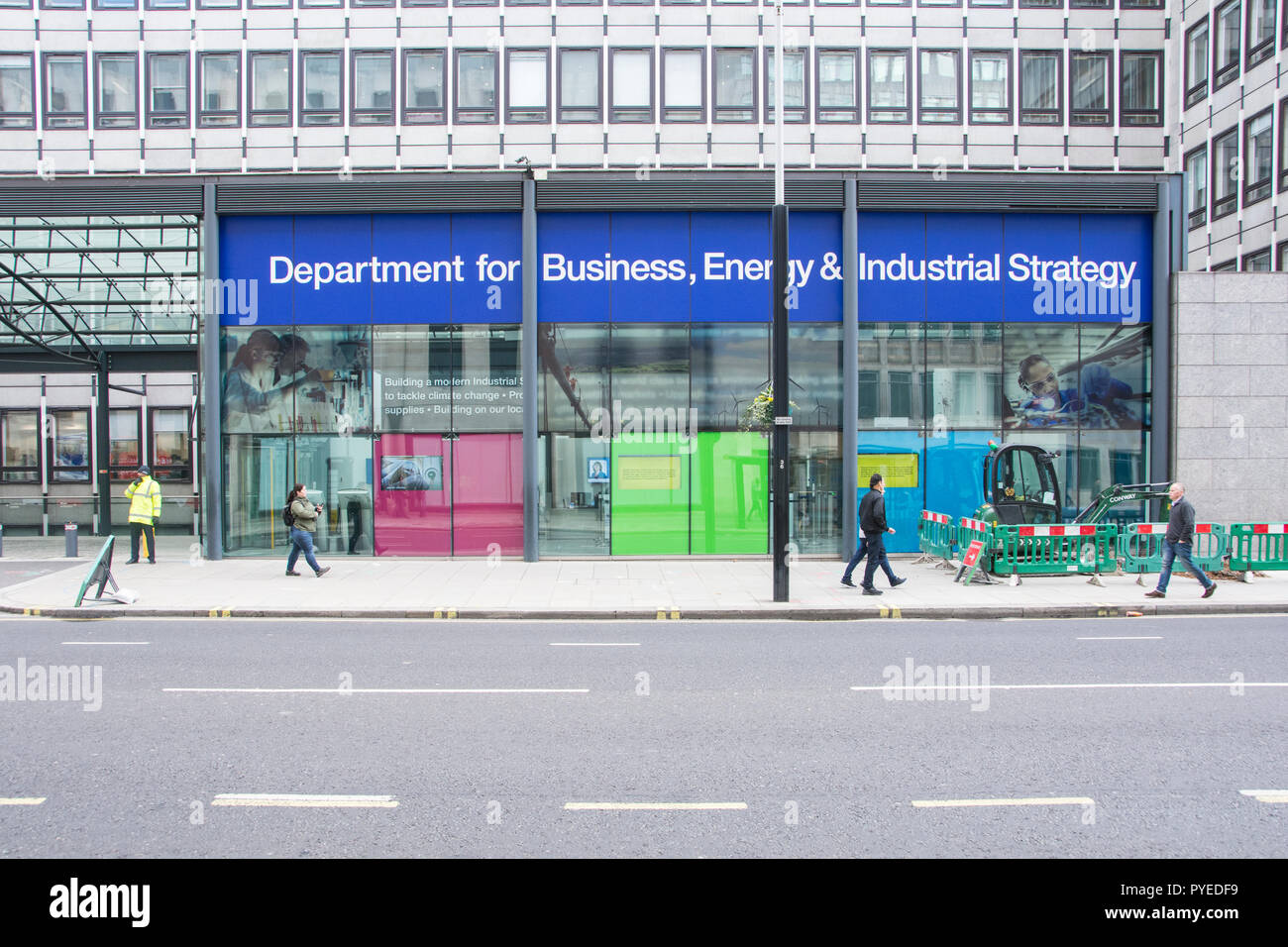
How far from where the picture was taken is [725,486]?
17.9 metres

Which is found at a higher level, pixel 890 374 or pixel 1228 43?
pixel 1228 43

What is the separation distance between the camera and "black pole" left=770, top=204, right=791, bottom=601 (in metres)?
12.2

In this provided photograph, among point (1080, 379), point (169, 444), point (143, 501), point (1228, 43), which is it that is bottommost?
point (143, 501)

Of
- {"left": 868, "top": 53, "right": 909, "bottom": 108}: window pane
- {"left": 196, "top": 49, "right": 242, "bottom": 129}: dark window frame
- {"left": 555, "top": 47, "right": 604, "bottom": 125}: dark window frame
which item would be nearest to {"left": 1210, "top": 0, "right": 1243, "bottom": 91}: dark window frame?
{"left": 868, "top": 53, "right": 909, "bottom": 108}: window pane

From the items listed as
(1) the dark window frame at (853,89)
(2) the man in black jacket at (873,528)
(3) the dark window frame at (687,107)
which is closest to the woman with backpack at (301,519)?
(2) the man in black jacket at (873,528)

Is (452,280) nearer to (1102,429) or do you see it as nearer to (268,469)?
(268,469)

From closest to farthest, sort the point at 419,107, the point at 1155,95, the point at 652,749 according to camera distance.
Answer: the point at 652,749 → the point at 419,107 → the point at 1155,95

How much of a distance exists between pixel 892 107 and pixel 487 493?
1672cm

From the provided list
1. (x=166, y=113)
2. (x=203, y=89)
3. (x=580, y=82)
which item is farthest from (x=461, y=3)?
(x=166, y=113)

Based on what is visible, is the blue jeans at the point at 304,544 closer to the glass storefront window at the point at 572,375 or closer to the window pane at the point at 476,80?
the glass storefront window at the point at 572,375

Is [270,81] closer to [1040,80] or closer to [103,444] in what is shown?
[103,444]

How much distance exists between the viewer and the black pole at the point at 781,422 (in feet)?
40.1

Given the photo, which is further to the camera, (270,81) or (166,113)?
(166,113)

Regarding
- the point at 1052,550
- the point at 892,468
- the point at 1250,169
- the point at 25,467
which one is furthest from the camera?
the point at 1250,169
